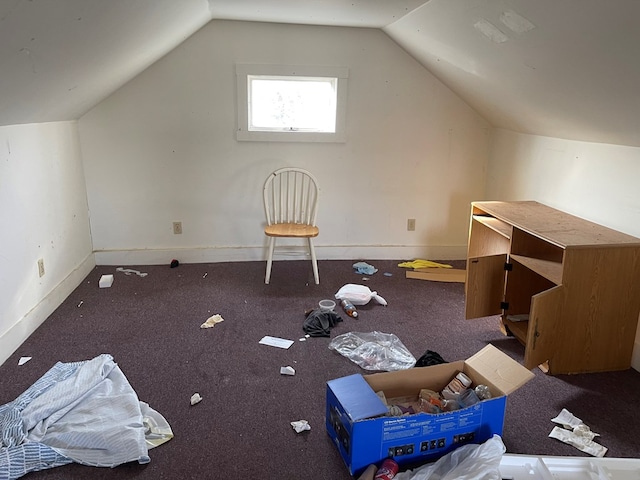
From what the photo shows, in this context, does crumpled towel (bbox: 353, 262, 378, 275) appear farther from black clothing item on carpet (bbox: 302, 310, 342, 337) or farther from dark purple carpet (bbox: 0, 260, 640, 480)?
black clothing item on carpet (bbox: 302, 310, 342, 337)

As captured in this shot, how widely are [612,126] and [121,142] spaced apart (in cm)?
325

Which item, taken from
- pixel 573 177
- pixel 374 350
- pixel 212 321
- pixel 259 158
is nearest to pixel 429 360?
pixel 374 350

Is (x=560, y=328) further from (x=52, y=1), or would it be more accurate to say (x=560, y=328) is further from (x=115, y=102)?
(x=115, y=102)

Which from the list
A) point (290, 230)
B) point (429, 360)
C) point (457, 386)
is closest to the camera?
point (457, 386)

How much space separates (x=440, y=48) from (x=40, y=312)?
2.96 metres

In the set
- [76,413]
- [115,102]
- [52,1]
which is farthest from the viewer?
[115,102]

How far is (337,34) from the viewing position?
371 cm

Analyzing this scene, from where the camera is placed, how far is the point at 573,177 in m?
2.93

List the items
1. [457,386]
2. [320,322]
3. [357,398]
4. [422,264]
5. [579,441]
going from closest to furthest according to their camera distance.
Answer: [357,398] < [579,441] < [457,386] < [320,322] < [422,264]

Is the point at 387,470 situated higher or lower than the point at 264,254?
lower

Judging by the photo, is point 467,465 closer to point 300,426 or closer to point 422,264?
point 300,426

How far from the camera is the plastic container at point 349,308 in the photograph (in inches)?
118

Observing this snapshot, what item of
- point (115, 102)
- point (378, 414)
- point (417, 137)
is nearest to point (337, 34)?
point (417, 137)

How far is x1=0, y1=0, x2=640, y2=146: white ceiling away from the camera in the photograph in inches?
68.7
